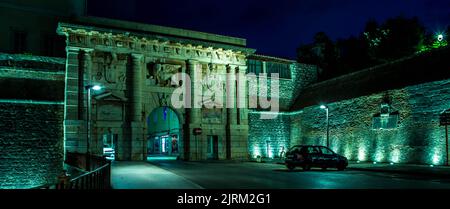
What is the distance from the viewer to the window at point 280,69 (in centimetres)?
4378

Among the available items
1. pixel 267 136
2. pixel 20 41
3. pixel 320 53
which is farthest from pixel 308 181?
pixel 320 53

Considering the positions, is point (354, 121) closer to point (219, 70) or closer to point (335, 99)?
point (335, 99)

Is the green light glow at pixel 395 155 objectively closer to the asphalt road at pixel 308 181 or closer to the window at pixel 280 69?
the asphalt road at pixel 308 181

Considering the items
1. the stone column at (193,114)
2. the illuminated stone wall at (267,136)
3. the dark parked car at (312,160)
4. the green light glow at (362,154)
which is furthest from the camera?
the illuminated stone wall at (267,136)

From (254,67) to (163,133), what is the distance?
20057mm

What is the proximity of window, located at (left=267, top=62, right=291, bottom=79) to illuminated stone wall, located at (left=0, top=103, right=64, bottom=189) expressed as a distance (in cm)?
2033

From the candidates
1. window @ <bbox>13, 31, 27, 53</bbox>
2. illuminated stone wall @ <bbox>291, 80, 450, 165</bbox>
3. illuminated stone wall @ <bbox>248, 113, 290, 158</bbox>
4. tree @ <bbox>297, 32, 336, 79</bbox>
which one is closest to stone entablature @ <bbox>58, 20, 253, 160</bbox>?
illuminated stone wall @ <bbox>248, 113, 290, 158</bbox>

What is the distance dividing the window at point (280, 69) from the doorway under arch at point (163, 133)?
12861mm

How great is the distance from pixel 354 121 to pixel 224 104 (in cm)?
1186

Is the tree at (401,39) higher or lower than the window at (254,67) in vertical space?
higher

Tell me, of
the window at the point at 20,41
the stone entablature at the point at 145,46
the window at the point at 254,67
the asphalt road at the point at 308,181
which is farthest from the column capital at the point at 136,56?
the asphalt road at the point at 308,181

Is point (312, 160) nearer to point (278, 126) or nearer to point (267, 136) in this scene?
point (267, 136)

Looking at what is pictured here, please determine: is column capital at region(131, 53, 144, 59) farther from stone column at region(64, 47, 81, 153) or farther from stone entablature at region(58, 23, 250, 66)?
stone column at region(64, 47, 81, 153)

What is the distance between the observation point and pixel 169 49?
37.8 m
